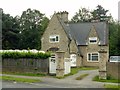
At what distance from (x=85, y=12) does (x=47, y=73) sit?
72800 millimetres

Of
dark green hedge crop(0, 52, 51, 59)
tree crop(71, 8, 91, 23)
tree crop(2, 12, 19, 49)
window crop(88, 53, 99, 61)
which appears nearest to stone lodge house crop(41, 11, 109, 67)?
window crop(88, 53, 99, 61)

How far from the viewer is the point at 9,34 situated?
6681cm

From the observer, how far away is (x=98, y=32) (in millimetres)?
53625

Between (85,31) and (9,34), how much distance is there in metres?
19.4

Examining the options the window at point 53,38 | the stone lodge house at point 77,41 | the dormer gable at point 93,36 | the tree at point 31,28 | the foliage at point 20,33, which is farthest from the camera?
the tree at point 31,28

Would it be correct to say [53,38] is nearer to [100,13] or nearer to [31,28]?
[31,28]

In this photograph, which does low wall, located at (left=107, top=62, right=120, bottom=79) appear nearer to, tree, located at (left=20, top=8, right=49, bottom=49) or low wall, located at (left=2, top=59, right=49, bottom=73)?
low wall, located at (left=2, top=59, right=49, bottom=73)

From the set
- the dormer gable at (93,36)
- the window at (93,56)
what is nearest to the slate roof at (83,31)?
the dormer gable at (93,36)

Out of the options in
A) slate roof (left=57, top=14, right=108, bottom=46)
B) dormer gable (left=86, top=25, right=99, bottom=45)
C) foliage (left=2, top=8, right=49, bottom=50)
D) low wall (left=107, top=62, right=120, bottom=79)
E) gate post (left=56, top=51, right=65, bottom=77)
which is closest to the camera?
low wall (left=107, top=62, right=120, bottom=79)

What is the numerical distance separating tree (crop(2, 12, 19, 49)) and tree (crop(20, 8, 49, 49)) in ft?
6.66

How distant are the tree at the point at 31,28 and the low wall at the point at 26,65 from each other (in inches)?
1356

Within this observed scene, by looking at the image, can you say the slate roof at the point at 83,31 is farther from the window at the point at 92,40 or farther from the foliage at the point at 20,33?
the foliage at the point at 20,33

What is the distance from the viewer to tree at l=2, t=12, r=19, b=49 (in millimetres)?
67256

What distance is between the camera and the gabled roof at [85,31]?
52.9 m
